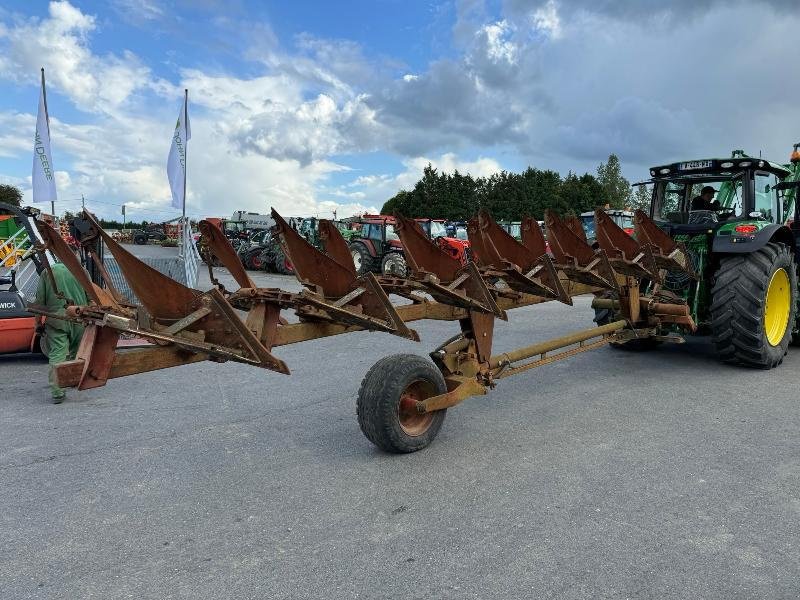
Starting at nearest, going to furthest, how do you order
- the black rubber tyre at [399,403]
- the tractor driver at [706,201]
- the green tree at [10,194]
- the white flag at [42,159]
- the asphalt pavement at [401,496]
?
the asphalt pavement at [401,496] < the black rubber tyre at [399,403] < the tractor driver at [706,201] < the white flag at [42,159] < the green tree at [10,194]

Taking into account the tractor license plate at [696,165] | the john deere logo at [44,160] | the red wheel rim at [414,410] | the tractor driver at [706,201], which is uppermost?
the john deere logo at [44,160]

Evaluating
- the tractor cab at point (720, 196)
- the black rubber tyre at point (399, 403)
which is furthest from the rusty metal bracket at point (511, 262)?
the tractor cab at point (720, 196)

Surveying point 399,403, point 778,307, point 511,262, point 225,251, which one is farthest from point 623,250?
point 225,251

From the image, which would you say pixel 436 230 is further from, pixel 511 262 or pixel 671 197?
pixel 511 262

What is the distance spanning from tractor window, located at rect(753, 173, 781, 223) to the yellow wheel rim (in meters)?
0.78

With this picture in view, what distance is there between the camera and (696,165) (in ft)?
24.9

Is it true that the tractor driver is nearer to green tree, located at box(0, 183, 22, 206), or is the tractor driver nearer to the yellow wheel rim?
the yellow wheel rim

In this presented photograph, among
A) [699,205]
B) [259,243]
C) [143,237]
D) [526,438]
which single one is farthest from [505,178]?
[526,438]

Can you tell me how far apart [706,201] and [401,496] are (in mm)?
A: 6274

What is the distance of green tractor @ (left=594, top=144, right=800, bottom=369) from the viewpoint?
670 cm

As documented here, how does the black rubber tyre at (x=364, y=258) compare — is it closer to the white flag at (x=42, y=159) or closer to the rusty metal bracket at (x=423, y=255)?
the white flag at (x=42, y=159)

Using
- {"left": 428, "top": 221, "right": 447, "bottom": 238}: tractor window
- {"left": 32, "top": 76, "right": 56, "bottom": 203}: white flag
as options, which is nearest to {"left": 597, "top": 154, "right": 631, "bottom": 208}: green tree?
{"left": 428, "top": 221, "right": 447, "bottom": 238}: tractor window

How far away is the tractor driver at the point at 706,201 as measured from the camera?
25.7 feet

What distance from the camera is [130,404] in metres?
5.76
